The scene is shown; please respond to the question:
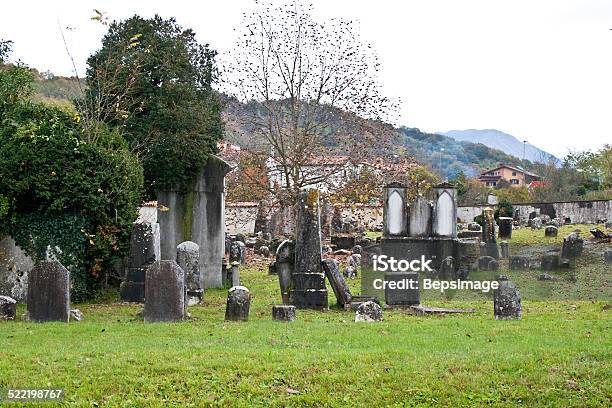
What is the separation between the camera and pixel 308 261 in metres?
17.3

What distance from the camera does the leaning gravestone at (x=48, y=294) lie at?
1398 centimetres

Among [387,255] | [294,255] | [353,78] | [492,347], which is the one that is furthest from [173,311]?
[353,78]

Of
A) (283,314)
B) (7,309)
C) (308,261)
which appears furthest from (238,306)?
(7,309)

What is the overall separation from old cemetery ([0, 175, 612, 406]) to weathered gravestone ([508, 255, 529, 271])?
9 cm

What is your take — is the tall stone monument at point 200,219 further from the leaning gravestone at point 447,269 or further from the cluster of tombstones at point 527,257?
the cluster of tombstones at point 527,257

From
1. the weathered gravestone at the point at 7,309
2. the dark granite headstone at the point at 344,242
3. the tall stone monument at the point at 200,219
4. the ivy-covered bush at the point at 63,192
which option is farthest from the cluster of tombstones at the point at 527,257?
the weathered gravestone at the point at 7,309

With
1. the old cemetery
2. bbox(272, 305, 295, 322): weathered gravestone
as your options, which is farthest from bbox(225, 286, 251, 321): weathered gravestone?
bbox(272, 305, 295, 322): weathered gravestone

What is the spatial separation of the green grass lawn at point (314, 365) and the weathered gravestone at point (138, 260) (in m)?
5.50

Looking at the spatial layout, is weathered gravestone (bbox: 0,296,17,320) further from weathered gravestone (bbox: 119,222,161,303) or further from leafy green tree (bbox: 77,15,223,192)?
leafy green tree (bbox: 77,15,223,192)

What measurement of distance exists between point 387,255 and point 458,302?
22.1ft

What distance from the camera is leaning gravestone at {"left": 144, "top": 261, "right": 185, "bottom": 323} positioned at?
1416 centimetres

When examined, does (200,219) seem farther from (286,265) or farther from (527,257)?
(527,257)

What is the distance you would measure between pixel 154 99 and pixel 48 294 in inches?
398

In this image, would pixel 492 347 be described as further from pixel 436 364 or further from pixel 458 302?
pixel 458 302
